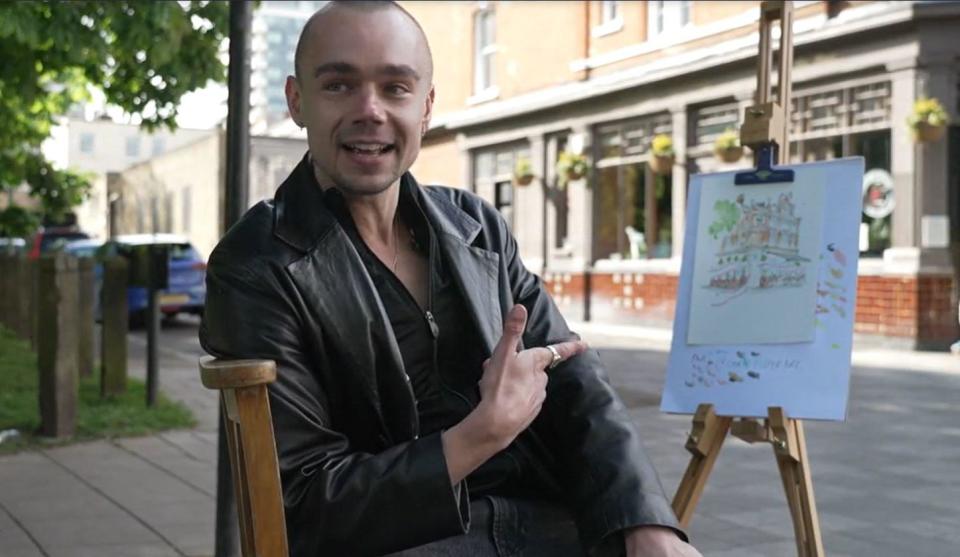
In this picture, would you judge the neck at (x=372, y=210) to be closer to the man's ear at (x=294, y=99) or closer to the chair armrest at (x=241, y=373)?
the man's ear at (x=294, y=99)

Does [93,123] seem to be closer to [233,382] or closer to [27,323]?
[27,323]

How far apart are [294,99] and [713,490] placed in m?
4.50

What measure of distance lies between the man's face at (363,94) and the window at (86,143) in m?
87.8

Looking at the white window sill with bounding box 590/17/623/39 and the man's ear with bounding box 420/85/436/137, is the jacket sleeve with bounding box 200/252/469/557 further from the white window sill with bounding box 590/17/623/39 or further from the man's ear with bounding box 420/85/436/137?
the white window sill with bounding box 590/17/623/39

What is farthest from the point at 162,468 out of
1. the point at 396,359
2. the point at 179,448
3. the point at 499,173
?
the point at 499,173

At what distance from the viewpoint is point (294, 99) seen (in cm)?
202

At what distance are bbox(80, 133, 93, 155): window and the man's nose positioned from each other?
288 ft

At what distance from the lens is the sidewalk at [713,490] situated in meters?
4.79

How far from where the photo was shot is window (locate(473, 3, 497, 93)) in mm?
24234

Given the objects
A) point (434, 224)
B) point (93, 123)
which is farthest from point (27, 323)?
point (93, 123)

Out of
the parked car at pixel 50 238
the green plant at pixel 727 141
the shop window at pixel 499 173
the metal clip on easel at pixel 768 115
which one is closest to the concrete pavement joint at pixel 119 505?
the metal clip on easel at pixel 768 115

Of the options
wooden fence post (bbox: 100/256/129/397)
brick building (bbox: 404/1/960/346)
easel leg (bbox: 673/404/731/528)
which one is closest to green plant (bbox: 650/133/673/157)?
brick building (bbox: 404/1/960/346)

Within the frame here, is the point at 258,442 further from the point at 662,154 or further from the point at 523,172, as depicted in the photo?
the point at 523,172

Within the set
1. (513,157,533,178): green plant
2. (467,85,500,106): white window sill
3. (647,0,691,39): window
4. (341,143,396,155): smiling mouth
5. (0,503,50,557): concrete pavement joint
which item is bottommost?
(0,503,50,557): concrete pavement joint
